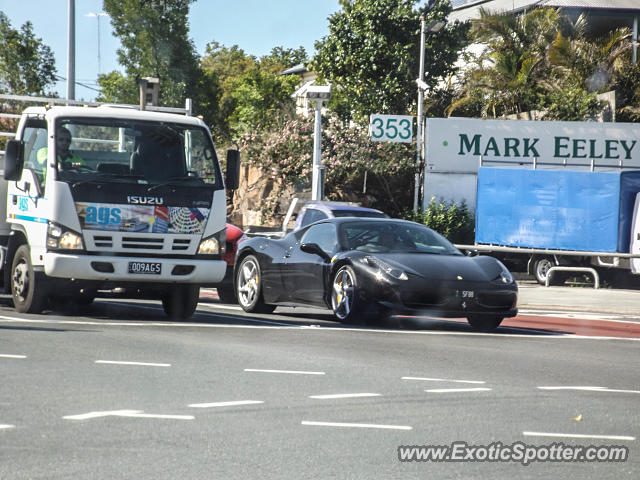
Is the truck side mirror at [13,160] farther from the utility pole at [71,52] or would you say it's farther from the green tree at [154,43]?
the green tree at [154,43]

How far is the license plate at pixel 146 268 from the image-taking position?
12.5 m

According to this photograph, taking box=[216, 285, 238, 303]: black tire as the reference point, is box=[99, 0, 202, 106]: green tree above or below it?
above

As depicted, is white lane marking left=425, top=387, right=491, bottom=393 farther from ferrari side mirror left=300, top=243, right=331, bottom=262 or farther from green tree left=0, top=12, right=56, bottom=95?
green tree left=0, top=12, right=56, bottom=95

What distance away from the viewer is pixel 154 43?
60.6m

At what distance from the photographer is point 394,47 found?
→ 44312 mm

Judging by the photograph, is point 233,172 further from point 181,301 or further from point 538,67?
point 538,67

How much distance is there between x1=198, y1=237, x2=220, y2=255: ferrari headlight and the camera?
42.4 ft

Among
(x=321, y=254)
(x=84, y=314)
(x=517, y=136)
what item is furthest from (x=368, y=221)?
(x=517, y=136)

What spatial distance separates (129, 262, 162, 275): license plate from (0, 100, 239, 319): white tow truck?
0.4 inches

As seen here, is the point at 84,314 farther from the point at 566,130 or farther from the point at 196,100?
the point at 196,100

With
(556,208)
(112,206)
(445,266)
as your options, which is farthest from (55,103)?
(556,208)

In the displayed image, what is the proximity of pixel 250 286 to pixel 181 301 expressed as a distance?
1675 millimetres

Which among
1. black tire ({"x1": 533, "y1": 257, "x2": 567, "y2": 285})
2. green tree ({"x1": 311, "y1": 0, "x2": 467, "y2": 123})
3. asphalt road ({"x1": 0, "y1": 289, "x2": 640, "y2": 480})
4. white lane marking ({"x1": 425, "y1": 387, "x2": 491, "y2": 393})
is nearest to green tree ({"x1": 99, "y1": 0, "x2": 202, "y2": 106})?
green tree ({"x1": 311, "y1": 0, "x2": 467, "y2": 123})

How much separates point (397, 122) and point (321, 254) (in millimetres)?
17945
